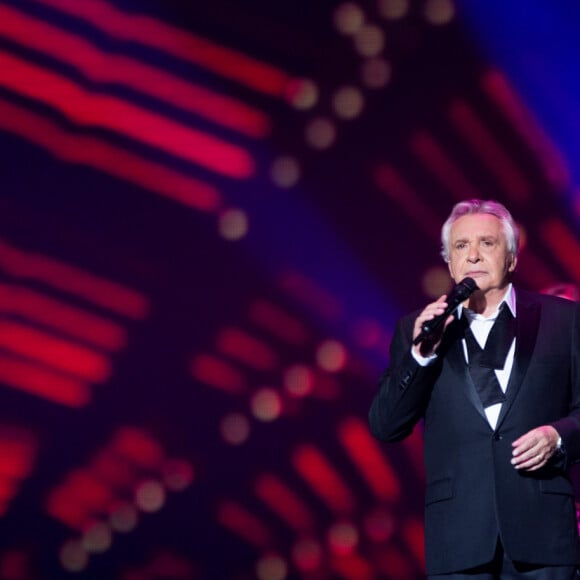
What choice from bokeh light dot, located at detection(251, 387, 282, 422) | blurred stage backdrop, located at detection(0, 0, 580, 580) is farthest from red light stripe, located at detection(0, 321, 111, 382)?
bokeh light dot, located at detection(251, 387, 282, 422)

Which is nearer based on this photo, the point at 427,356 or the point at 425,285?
the point at 427,356

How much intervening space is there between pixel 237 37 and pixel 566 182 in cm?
145

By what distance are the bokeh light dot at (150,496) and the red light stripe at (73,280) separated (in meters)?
0.64

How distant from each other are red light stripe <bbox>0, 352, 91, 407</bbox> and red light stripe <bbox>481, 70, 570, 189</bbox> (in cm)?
200

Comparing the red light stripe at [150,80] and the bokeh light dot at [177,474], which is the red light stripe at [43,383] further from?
the red light stripe at [150,80]

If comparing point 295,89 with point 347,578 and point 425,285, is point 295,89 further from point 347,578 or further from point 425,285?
point 347,578

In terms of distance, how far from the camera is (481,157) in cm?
398

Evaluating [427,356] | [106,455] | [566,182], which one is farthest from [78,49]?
[427,356]

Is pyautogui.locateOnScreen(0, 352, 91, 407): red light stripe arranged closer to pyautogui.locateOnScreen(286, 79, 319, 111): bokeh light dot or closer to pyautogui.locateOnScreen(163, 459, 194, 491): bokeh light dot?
pyautogui.locateOnScreen(163, 459, 194, 491): bokeh light dot

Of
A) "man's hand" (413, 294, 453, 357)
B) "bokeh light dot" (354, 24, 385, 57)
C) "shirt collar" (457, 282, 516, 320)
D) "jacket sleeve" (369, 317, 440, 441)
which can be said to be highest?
"bokeh light dot" (354, 24, 385, 57)

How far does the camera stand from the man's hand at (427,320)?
219 cm

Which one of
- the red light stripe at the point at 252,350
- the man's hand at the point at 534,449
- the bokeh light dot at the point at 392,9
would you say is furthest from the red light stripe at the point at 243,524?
the bokeh light dot at the point at 392,9

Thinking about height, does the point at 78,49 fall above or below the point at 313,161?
above

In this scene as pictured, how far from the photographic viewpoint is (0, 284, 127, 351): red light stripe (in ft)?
12.2
